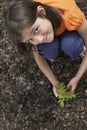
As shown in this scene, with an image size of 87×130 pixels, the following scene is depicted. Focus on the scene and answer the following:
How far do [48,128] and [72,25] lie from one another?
0.79 metres

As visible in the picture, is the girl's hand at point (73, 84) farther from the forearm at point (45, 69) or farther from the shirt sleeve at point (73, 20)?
the shirt sleeve at point (73, 20)

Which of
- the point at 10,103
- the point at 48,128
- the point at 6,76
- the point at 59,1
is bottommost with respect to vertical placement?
the point at 48,128

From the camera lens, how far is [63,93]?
2404 millimetres

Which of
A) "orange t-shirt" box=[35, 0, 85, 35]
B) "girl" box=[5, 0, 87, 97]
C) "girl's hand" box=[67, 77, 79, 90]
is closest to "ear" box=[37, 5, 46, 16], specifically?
"girl" box=[5, 0, 87, 97]

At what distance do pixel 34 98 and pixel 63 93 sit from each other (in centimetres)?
29

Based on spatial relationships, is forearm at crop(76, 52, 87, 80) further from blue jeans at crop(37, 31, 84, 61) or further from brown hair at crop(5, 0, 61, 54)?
brown hair at crop(5, 0, 61, 54)

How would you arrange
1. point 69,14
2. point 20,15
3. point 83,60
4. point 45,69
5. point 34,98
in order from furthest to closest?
point 34,98 < point 45,69 < point 83,60 < point 69,14 < point 20,15

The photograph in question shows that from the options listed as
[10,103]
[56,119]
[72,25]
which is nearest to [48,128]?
[56,119]

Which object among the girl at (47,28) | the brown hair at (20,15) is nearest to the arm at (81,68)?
the girl at (47,28)

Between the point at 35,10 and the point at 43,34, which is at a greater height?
the point at 35,10

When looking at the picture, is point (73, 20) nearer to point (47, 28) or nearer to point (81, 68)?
point (47, 28)

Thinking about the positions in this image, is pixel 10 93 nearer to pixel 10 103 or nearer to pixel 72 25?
pixel 10 103

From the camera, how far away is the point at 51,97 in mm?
2596

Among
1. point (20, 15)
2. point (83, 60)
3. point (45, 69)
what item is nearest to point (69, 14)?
point (20, 15)
